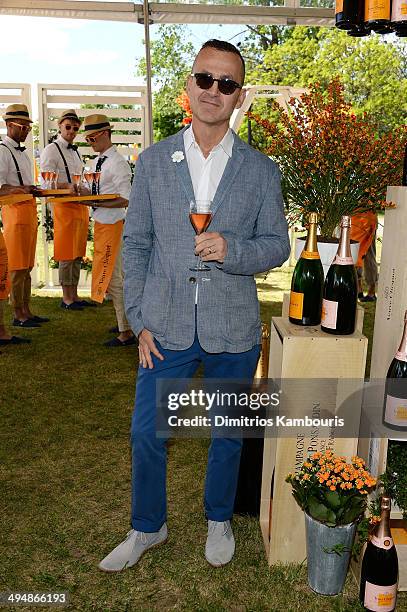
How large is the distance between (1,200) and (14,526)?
9.35 feet

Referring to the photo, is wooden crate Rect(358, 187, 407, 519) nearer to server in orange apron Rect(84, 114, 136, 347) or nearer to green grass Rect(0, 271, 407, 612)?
green grass Rect(0, 271, 407, 612)

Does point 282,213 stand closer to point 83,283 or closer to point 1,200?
point 1,200

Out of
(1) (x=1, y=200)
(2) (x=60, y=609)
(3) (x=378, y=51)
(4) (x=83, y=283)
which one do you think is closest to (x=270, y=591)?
(2) (x=60, y=609)

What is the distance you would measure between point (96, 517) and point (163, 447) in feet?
2.14

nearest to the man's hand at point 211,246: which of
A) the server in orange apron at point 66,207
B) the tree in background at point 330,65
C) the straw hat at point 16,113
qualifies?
the straw hat at point 16,113

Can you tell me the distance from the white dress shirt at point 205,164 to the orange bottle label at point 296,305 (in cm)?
45

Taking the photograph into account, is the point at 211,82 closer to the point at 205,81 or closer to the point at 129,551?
the point at 205,81

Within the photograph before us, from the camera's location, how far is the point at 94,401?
12.8ft

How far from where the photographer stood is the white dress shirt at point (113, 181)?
16.1ft

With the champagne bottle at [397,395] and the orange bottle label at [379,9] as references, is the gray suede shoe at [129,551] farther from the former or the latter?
the orange bottle label at [379,9]

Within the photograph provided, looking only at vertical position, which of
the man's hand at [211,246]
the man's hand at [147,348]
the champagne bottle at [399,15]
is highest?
the champagne bottle at [399,15]

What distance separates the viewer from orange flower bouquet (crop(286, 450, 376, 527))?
203 cm

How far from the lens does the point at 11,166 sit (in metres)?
5.18

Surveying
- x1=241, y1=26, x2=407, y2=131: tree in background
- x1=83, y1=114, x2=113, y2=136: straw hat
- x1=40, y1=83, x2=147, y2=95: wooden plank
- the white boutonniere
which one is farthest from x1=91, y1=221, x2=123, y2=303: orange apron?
x1=241, y1=26, x2=407, y2=131: tree in background
